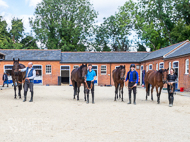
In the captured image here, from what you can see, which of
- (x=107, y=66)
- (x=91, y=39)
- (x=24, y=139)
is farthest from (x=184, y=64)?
(x=91, y=39)

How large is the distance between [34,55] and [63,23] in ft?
42.2

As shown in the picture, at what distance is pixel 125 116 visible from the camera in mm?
7730

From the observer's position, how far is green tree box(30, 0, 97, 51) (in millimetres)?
44812

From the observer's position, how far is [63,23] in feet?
145

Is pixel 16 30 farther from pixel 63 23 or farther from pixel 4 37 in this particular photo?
pixel 63 23

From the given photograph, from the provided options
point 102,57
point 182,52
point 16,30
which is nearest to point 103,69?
point 102,57

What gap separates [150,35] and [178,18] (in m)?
6.81

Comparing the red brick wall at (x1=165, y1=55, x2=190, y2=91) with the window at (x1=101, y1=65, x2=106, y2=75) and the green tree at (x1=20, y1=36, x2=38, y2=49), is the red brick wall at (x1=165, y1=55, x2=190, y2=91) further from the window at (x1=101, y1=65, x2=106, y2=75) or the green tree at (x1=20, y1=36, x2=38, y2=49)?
the green tree at (x1=20, y1=36, x2=38, y2=49)

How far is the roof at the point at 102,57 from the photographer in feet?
112

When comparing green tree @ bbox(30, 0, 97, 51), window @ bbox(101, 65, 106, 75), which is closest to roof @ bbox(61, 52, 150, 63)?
window @ bbox(101, 65, 106, 75)

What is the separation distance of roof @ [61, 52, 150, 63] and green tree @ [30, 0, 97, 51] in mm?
9824

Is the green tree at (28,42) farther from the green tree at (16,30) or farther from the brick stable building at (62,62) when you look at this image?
the brick stable building at (62,62)

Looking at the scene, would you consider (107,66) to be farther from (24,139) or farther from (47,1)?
(24,139)

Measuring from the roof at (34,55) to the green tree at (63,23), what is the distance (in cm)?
955
